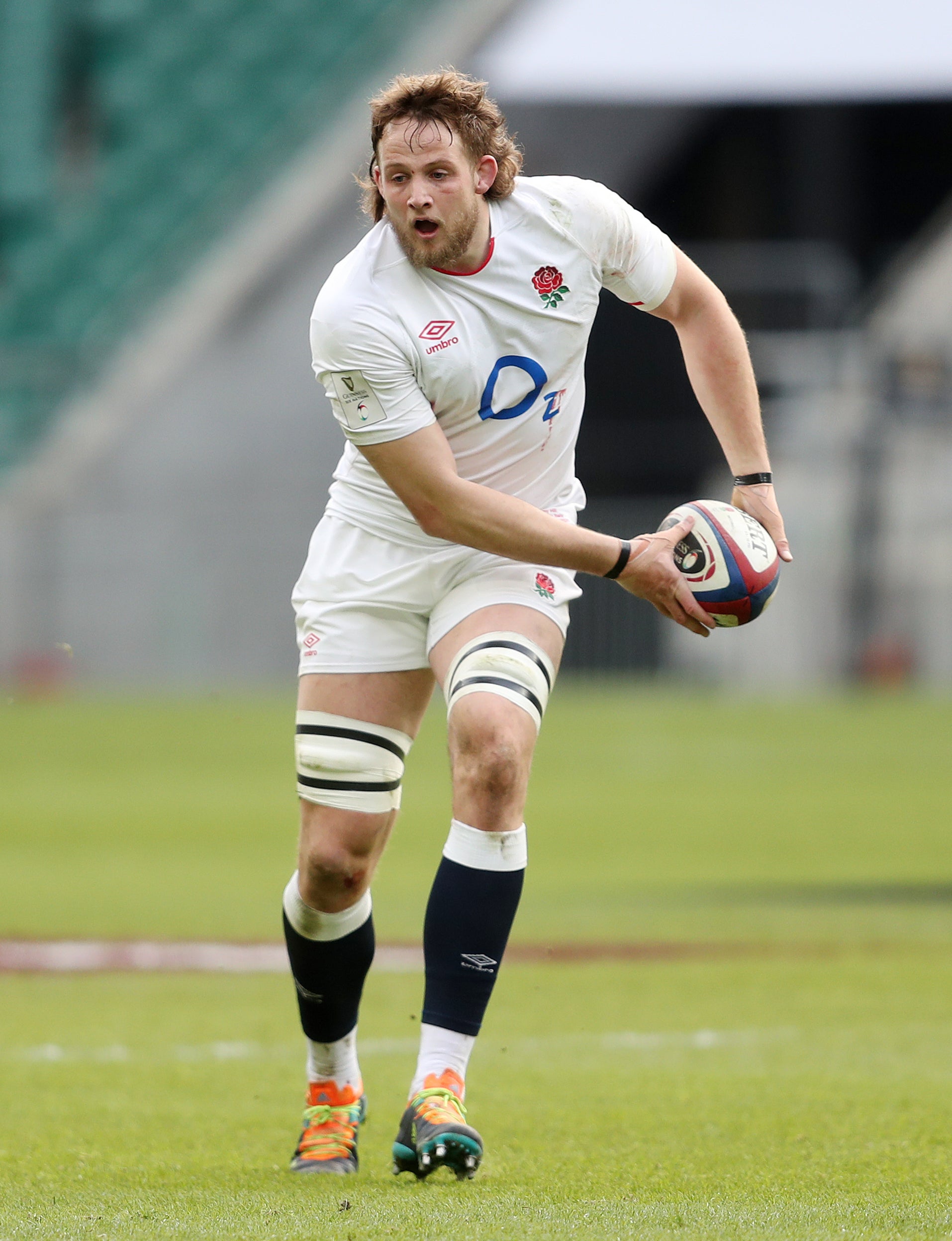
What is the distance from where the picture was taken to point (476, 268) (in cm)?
451

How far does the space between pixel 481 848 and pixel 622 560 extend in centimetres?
75

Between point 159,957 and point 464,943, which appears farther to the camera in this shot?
point 159,957

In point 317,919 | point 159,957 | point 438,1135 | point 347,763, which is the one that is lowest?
point 159,957

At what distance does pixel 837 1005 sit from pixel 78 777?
11403 millimetres

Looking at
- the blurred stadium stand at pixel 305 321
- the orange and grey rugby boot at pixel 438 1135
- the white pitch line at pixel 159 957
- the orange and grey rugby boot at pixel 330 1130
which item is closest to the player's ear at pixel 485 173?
the orange and grey rugby boot at pixel 438 1135

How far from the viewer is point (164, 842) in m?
13.1

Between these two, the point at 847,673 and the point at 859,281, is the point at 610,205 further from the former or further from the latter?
the point at 859,281

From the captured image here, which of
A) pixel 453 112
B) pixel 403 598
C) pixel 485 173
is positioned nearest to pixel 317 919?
pixel 403 598

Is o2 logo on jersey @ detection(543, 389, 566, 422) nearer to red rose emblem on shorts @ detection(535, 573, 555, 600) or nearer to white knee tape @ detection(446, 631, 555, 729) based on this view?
red rose emblem on shorts @ detection(535, 573, 555, 600)

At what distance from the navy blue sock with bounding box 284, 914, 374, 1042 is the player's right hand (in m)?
1.13

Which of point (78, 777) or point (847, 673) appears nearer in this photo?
point (78, 777)

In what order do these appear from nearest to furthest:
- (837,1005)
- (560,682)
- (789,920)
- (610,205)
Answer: (610,205) → (837,1005) → (789,920) → (560,682)

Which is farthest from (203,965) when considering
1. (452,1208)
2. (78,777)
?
(78,777)

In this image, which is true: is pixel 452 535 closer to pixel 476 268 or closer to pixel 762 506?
pixel 476 268
